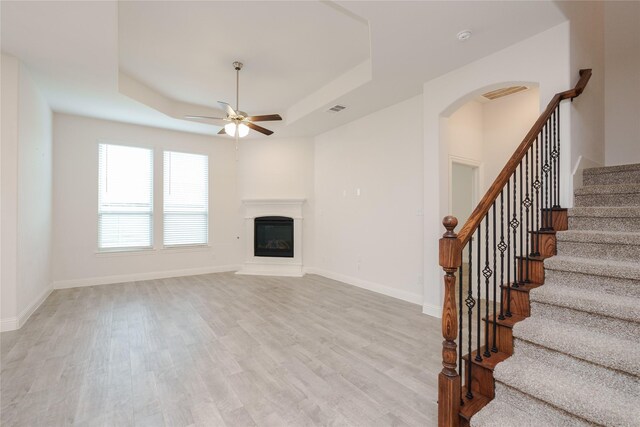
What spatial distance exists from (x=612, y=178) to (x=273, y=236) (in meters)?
5.59

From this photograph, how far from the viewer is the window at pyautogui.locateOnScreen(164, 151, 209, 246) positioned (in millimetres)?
6184

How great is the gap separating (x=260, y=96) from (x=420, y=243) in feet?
12.3

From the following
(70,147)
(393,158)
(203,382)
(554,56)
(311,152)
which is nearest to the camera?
(203,382)

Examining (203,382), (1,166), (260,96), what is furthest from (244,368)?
(260,96)

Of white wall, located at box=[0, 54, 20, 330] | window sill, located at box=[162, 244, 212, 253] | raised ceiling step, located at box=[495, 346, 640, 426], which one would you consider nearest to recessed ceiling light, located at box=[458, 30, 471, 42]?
raised ceiling step, located at box=[495, 346, 640, 426]

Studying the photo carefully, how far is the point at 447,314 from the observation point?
176cm

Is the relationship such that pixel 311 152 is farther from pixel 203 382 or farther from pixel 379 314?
pixel 203 382

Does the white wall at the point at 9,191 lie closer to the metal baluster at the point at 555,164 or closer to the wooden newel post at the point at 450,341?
the wooden newel post at the point at 450,341

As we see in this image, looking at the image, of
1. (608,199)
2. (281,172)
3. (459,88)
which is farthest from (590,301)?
(281,172)

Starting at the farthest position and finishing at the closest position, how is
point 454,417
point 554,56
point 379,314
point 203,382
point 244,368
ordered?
point 379,314 < point 554,56 < point 244,368 < point 203,382 < point 454,417

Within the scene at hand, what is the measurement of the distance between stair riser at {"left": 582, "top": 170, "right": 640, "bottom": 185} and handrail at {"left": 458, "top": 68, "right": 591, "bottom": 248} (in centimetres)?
84

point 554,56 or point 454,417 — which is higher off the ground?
point 554,56

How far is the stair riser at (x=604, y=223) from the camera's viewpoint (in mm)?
2256

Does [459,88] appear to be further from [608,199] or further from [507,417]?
[507,417]
